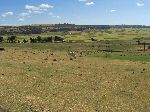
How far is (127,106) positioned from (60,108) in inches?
260

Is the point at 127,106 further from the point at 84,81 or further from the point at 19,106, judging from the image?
the point at 84,81

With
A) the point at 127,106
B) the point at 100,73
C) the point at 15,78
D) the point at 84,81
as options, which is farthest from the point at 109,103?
the point at 100,73

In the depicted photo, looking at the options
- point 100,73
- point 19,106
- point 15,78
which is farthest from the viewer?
point 100,73

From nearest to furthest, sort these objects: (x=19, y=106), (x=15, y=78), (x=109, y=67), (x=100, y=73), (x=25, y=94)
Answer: (x=19, y=106)
(x=25, y=94)
(x=15, y=78)
(x=100, y=73)
(x=109, y=67)

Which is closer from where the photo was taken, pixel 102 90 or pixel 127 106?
pixel 127 106

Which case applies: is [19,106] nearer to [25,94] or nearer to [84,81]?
[25,94]

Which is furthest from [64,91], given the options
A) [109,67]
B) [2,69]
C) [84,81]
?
[109,67]

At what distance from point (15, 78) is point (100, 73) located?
1421cm

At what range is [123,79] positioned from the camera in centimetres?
5012

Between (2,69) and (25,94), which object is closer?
(25,94)

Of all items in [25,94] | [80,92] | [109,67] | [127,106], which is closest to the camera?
[127,106]

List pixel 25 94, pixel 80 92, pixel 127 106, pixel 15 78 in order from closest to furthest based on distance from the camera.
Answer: pixel 127 106
pixel 25 94
pixel 80 92
pixel 15 78

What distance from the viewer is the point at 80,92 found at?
40250 millimetres

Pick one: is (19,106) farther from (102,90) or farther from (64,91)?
(102,90)
